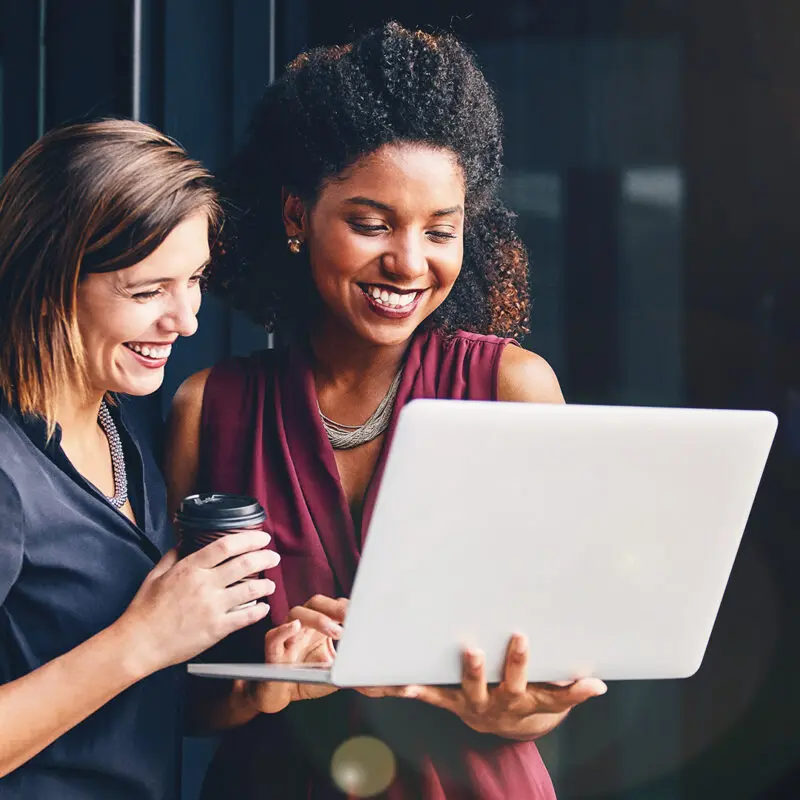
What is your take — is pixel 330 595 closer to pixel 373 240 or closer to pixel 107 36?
pixel 373 240

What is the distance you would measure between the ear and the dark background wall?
0.89 m

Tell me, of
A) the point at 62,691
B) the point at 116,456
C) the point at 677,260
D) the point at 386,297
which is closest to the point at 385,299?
the point at 386,297

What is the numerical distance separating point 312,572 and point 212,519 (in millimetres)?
346

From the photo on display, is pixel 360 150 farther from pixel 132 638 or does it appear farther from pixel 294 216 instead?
pixel 132 638

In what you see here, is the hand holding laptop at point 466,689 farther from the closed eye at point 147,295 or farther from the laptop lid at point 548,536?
the closed eye at point 147,295

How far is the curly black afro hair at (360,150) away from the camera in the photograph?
1.38 m

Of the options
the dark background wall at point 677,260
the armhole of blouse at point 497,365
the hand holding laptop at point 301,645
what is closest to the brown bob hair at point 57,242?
the hand holding laptop at point 301,645

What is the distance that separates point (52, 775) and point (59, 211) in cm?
Answer: 66

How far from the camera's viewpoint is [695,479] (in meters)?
1.05

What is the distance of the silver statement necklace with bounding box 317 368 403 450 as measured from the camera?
4.82 feet

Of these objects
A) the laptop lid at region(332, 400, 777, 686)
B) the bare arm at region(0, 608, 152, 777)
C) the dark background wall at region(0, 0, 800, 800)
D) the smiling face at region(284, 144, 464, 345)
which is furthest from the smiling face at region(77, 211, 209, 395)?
the dark background wall at region(0, 0, 800, 800)

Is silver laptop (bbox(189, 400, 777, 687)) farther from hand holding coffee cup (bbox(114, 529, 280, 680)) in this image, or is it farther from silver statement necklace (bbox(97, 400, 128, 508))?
silver statement necklace (bbox(97, 400, 128, 508))

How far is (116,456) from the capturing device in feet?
4.32

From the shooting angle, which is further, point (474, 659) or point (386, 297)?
point (386, 297)
